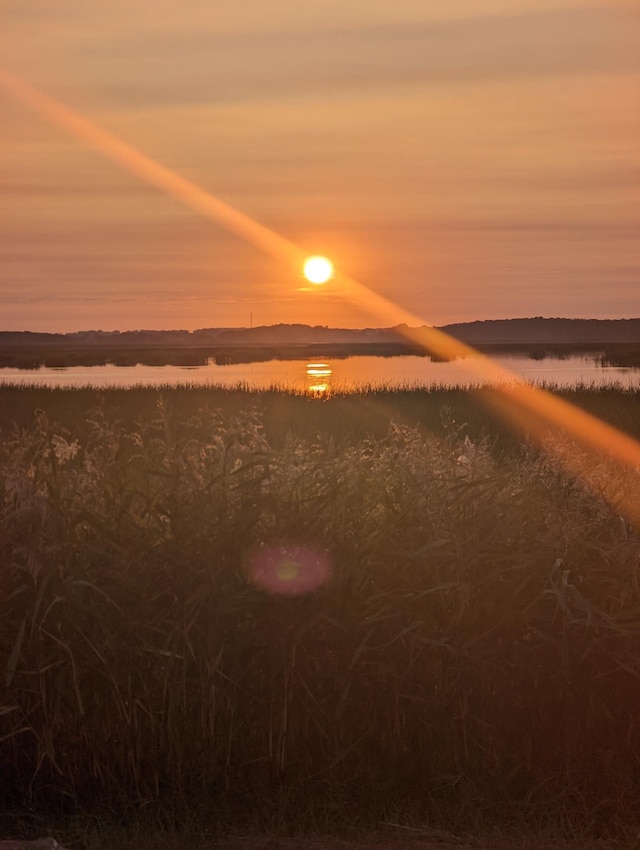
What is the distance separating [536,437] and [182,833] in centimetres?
1975

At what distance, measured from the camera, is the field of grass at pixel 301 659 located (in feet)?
20.5

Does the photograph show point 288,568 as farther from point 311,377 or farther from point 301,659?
point 311,377

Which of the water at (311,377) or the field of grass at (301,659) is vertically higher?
the field of grass at (301,659)

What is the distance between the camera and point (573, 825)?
6035mm

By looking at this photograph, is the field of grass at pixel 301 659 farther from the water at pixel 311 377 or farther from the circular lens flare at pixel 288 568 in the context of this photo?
the water at pixel 311 377

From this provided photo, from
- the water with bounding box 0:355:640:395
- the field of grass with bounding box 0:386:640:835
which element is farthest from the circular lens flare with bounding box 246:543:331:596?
the water with bounding box 0:355:640:395

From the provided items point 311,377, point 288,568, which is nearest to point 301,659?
point 288,568

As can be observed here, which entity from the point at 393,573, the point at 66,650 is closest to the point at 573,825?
the point at 393,573

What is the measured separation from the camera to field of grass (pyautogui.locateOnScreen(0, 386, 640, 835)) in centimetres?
624

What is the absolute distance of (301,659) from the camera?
6.46 meters

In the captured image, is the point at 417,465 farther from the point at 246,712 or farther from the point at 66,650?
the point at 66,650

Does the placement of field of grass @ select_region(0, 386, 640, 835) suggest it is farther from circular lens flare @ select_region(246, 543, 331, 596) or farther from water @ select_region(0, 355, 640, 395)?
water @ select_region(0, 355, 640, 395)

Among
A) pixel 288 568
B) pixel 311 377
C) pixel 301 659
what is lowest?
pixel 311 377

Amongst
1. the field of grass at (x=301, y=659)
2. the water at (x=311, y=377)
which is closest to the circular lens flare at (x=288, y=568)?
the field of grass at (x=301, y=659)
